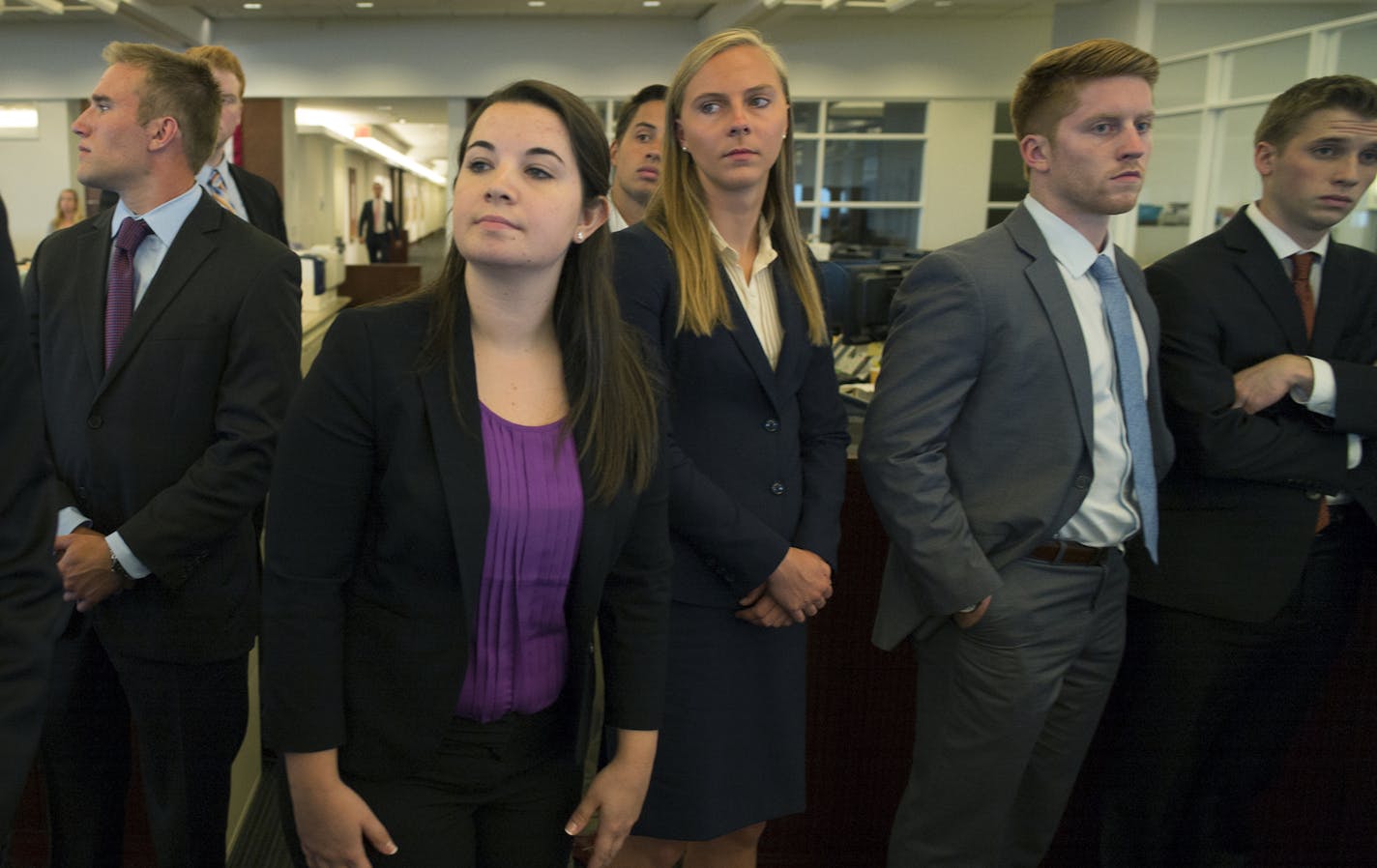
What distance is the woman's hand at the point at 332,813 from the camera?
4.39ft

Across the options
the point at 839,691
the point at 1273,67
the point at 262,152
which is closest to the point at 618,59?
the point at 262,152

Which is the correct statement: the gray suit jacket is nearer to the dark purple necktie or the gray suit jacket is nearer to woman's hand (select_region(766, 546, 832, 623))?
woman's hand (select_region(766, 546, 832, 623))

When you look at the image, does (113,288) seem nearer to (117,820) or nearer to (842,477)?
(117,820)

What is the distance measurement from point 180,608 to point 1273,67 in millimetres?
11412

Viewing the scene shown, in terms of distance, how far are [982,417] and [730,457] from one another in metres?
0.44

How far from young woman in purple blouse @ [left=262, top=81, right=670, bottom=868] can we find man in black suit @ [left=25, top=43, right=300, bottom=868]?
731 millimetres

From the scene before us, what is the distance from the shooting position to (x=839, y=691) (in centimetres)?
249

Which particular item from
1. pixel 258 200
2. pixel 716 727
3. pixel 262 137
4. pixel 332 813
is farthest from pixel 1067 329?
pixel 262 137

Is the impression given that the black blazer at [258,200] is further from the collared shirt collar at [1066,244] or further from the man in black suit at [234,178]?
the collared shirt collar at [1066,244]

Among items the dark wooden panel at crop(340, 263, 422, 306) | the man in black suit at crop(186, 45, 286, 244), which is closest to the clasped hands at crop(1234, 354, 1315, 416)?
the man in black suit at crop(186, 45, 286, 244)

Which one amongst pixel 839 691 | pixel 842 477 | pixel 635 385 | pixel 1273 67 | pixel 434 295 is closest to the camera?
Result: pixel 434 295

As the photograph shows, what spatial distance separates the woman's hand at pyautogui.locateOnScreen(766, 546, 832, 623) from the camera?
1.83 metres

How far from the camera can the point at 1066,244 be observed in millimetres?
1892

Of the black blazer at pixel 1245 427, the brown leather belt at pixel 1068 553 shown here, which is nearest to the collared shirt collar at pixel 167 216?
the brown leather belt at pixel 1068 553
